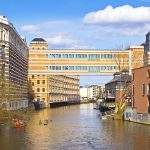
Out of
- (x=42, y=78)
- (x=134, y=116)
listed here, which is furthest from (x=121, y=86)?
(x=42, y=78)

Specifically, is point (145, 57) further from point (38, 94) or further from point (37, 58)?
point (38, 94)

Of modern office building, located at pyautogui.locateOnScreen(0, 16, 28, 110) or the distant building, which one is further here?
the distant building

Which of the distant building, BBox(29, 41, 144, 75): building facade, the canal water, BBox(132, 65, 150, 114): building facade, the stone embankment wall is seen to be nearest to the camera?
the canal water

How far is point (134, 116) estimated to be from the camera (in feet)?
230

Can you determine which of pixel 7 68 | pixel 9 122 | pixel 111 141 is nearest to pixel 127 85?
pixel 7 68

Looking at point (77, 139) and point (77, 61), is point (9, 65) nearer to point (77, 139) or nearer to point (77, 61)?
point (77, 139)

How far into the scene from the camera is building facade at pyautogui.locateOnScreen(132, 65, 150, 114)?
66375 millimetres

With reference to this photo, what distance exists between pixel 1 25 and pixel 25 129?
94.5 ft

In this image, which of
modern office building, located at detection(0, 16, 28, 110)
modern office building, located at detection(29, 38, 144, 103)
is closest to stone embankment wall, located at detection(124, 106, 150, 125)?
modern office building, located at detection(0, 16, 28, 110)

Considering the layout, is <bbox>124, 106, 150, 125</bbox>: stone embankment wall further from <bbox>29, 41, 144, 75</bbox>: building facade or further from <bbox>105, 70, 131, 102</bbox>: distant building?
<bbox>29, 41, 144, 75</bbox>: building facade

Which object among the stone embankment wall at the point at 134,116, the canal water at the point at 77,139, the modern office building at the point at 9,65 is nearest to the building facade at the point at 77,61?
the modern office building at the point at 9,65

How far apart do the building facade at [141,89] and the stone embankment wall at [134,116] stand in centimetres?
77

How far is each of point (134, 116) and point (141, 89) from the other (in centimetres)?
455

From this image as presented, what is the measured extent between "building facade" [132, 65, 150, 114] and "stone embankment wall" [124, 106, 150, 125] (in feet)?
2.53
